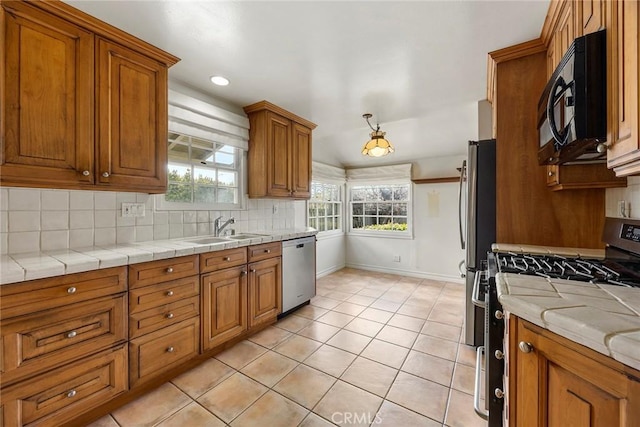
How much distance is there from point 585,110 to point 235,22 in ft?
6.05

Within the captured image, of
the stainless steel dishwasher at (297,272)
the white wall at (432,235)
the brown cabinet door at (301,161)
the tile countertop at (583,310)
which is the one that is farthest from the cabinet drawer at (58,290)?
the white wall at (432,235)

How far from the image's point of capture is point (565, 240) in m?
1.83

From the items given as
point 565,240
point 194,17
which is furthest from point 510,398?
point 194,17

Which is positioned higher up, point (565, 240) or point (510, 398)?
point (565, 240)

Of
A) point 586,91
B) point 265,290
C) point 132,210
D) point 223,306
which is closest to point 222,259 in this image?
point 223,306

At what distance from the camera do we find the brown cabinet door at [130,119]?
1714mm

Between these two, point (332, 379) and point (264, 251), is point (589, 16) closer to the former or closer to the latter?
point (332, 379)

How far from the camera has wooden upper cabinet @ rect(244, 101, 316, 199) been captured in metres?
2.96

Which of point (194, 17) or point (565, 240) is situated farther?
point (565, 240)

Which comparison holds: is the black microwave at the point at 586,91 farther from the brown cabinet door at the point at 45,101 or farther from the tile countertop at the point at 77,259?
the brown cabinet door at the point at 45,101

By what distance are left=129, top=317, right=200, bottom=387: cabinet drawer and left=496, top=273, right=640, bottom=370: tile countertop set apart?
199cm

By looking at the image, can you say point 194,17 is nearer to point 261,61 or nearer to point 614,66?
point 261,61

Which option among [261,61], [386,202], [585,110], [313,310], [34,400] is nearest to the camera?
[585,110]

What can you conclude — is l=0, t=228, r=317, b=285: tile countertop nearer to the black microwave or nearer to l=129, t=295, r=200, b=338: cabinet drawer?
l=129, t=295, r=200, b=338: cabinet drawer
